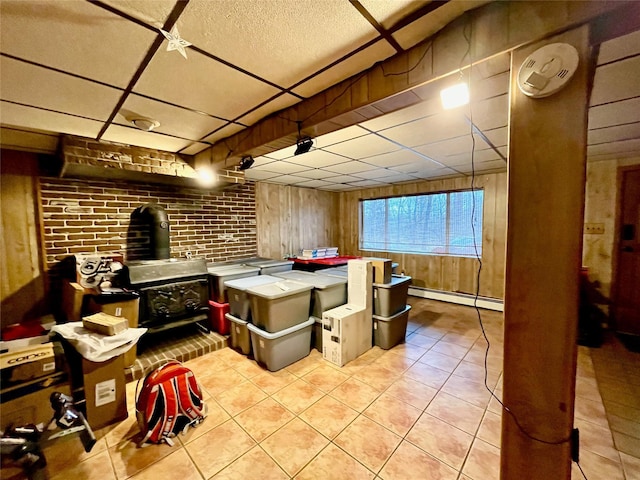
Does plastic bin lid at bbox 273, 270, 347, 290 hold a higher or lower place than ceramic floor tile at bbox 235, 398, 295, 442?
higher

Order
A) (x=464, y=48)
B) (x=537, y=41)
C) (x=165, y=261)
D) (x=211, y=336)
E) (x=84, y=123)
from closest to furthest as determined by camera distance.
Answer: (x=537, y=41), (x=464, y=48), (x=84, y=123), (x=165, y=261), (x=211, y=336)

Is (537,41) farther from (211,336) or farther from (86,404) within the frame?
(211,336)

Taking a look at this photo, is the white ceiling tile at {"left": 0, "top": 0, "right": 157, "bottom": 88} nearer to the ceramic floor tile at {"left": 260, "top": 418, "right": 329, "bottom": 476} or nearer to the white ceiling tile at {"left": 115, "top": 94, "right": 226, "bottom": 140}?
the white ceiling tile at {"left": 115, "top": 94, "right": 226, "bottom": 140}

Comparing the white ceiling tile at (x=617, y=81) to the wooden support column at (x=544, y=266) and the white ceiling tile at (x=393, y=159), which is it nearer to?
the wooden support column at (x=544, y=266)

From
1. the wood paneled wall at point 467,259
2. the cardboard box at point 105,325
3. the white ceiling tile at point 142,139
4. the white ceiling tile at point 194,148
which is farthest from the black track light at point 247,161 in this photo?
the wood paneled wall at point 467,259

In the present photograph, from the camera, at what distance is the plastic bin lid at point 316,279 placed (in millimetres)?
2775

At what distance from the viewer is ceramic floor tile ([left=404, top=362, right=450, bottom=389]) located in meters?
2.30

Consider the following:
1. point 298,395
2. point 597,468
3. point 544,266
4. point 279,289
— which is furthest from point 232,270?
point 597,468

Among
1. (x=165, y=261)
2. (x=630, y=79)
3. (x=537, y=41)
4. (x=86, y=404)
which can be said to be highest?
(x=630, y=79)

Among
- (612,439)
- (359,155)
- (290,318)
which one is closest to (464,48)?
(359,155)

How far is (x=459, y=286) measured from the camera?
4.52 m

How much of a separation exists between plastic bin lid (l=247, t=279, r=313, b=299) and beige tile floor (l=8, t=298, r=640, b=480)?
77cm

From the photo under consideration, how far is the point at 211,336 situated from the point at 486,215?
14.9 ft

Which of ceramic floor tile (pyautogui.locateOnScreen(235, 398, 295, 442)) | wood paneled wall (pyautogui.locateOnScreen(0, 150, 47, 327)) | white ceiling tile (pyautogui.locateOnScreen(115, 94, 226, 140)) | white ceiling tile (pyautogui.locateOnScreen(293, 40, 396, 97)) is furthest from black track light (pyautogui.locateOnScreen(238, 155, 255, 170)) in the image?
ceramic floor tile (pyautogui.locateOnScreen(235, 398, 295, 442))
